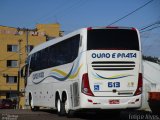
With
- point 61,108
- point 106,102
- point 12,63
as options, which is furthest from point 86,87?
point 12,63

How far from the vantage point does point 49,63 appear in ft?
79.7

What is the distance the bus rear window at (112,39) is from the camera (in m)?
18.9

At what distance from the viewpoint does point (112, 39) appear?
62.5 feet

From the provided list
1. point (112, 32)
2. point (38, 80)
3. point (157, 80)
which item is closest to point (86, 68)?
point (112, 32)

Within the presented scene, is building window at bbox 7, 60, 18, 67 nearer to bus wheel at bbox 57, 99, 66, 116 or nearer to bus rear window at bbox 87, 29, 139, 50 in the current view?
bus wheel at bbox 57, 99, 66, 116

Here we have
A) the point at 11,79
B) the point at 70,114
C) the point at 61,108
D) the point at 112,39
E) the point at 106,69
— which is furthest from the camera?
the point at 11,79

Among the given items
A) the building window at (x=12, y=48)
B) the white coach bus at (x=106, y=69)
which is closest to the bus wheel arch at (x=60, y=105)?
the white coach bus at (x=106, y=69)

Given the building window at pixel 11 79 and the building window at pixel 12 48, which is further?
the building window at pixel 12 48

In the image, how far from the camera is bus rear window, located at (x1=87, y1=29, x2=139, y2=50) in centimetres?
1891

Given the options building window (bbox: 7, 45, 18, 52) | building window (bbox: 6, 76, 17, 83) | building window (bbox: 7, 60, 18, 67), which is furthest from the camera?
building window (bbox: 7, 45, 18, 52)

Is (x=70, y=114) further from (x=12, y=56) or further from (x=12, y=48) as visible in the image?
(x=12, y=48)

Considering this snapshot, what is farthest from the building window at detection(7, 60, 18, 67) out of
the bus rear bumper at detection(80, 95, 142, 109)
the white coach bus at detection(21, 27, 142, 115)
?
the bus rear bumper at detection(80, 95, 142, 109)

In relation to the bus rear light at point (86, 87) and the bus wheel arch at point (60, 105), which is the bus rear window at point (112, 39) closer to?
the bus rear light at point (86, 87)

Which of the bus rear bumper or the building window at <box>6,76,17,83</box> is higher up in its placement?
the building window at <box>6,76,17,83</box>
